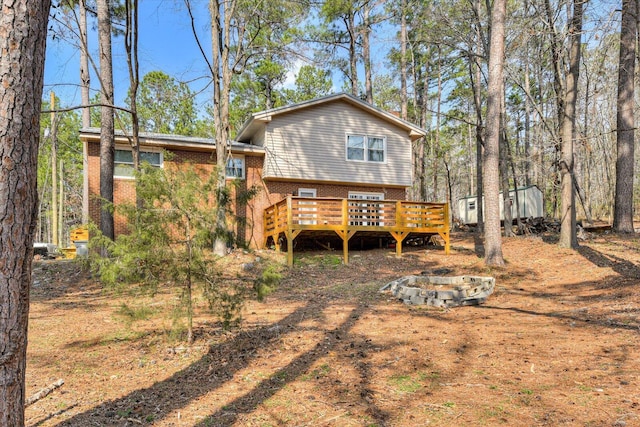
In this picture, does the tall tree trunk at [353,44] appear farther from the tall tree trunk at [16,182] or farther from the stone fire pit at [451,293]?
the tall tree trunk at [16,182]

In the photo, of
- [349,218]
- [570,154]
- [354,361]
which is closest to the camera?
[354,361]

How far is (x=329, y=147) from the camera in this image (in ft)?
51.6

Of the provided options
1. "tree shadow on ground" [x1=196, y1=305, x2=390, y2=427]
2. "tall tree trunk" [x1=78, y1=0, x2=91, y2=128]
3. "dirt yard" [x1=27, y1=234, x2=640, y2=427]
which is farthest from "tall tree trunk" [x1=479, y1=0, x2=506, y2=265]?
"tall tree trunk" [x1=78, y1=0, x2=91, y2=128]

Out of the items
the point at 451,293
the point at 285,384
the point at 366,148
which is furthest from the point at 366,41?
the point at 285,384

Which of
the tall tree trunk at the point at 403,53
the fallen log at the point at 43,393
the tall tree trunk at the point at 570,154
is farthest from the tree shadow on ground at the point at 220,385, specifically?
the tall tree trunk at the point at 403,53

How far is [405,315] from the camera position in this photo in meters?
6.65

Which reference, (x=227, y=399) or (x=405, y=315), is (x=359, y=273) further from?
(x=227, y=399)

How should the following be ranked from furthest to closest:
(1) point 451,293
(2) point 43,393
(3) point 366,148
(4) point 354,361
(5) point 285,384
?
(3) point 366,148
(1) point 451,293
(4) point 354,361
(5) point 285,384
(2) point 43,393

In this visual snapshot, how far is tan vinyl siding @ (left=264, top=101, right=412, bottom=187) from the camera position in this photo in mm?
15000

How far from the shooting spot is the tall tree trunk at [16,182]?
7.34ft

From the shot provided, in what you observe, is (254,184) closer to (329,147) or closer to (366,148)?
(329,147)

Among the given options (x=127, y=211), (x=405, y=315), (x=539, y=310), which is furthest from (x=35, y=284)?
(x=539, y=310)

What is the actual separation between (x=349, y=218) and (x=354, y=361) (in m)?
8.54

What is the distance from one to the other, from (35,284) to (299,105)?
1025 cm
